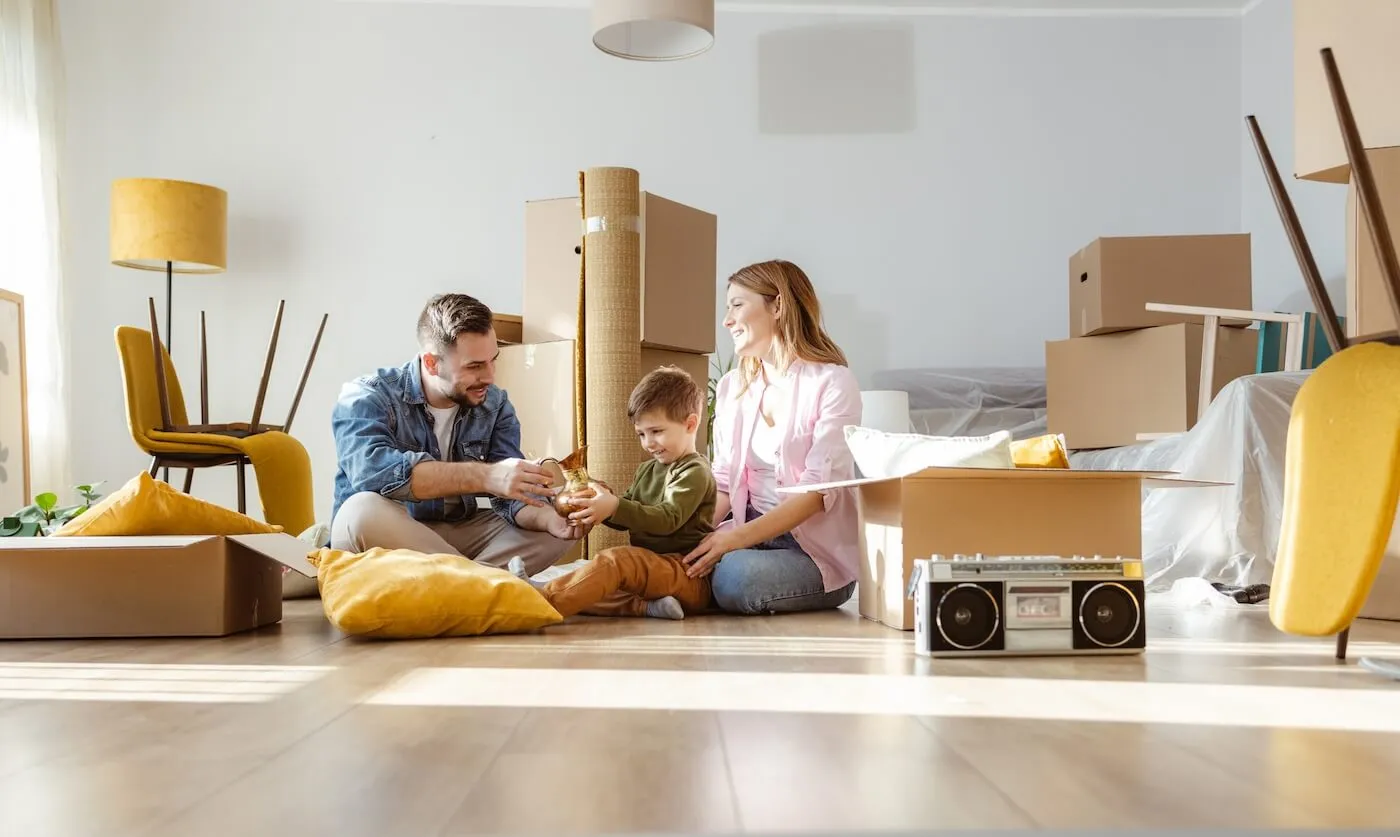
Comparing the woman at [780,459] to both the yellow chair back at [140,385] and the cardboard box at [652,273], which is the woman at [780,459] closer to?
the cardboard box at [652,273]

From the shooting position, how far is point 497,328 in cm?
345

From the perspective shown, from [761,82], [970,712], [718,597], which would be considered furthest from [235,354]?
[970,712]

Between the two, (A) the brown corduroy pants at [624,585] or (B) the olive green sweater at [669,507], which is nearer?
(A) the brown corduroy pants at [624,585]

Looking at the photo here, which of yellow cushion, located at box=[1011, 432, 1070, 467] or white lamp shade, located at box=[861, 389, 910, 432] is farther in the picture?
white lamp shade, located at box=[861, 389, 910, 432]

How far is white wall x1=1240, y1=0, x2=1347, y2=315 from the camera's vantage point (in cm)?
460

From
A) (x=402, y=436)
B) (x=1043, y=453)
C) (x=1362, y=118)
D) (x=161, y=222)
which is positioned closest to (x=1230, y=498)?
(x=1043, y=453)

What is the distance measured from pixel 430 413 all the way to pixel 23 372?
226cm

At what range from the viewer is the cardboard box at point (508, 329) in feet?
11.3

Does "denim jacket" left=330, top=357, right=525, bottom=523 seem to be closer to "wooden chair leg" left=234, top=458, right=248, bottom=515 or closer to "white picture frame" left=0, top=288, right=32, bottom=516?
"wooden chair leg" left=234, top=458, right=248, bottom=515

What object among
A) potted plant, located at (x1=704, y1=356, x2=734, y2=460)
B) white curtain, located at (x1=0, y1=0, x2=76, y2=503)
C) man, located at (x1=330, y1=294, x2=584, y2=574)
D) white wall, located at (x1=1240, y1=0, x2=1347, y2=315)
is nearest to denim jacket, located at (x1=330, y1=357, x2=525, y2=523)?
man, located at (x1=330, y1=294, x2=584, y2=574)

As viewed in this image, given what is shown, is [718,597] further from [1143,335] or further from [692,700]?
[1143,335]

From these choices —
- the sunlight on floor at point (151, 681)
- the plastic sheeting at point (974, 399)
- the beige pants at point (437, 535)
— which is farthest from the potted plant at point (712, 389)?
the sunlight on floor at point (151, 681)

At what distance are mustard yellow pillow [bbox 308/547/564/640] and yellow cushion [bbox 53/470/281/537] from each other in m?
0.25

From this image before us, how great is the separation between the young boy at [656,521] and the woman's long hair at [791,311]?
0.25 meters
